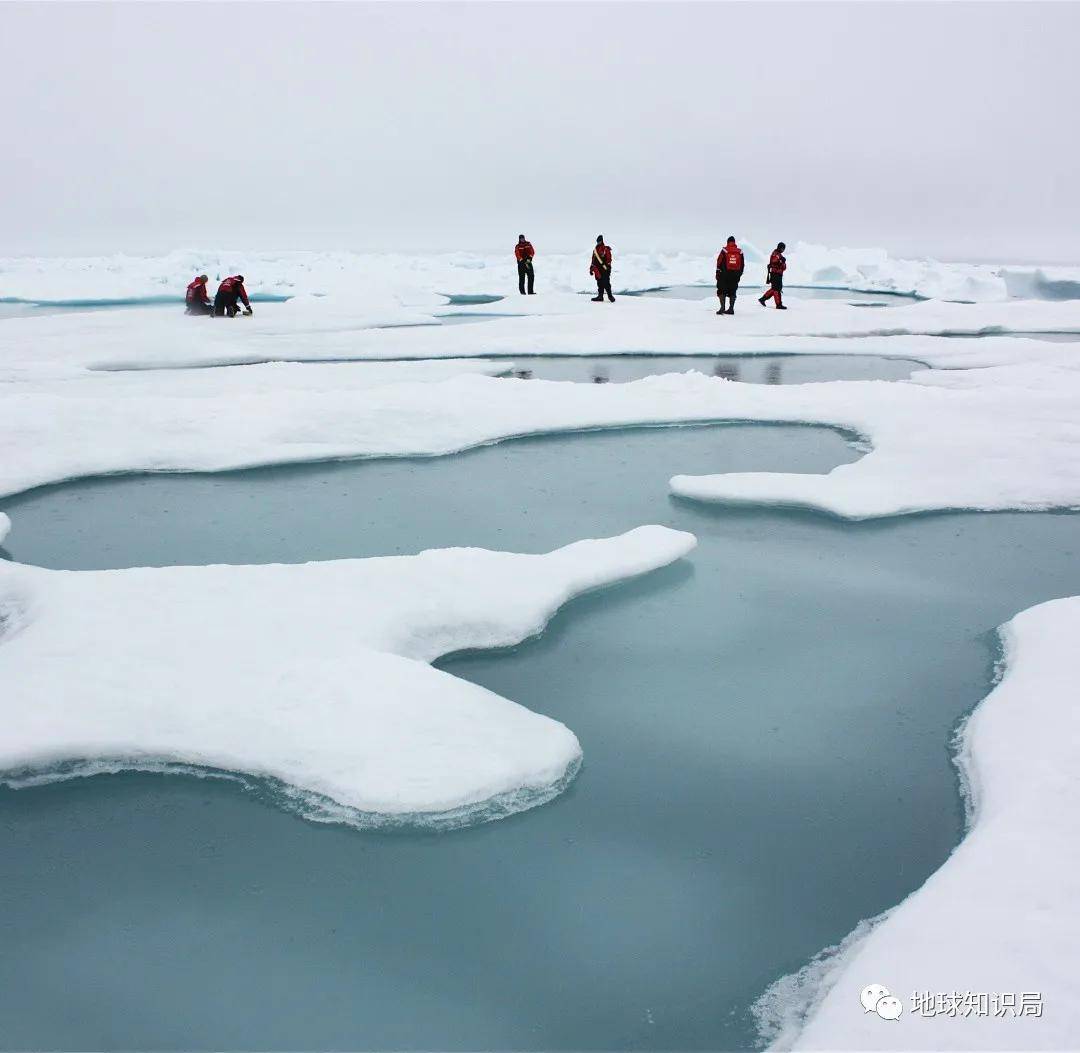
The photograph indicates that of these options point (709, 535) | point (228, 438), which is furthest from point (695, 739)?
point (228, 438)

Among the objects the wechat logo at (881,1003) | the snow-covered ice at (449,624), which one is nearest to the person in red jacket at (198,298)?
the snow-covered ice at (449,624)

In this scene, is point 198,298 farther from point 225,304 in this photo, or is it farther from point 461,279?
point 461,279

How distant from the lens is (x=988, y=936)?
2188 millimetres

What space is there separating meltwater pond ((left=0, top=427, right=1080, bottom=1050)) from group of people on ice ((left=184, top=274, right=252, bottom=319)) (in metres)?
14.2

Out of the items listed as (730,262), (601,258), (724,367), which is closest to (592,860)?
(724,367)

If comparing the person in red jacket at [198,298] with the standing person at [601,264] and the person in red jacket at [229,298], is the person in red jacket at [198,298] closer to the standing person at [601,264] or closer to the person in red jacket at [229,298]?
the person in red jacket at [229,298]

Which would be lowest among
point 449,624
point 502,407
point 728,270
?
point 449,624

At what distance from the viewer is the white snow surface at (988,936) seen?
1958 mm

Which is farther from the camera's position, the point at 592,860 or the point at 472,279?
the point at 472,279

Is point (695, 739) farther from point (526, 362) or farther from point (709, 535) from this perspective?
point (526, 362)

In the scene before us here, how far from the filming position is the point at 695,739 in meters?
3.35

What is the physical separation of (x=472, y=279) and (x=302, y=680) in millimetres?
29320

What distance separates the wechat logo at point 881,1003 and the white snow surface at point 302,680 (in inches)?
44.5

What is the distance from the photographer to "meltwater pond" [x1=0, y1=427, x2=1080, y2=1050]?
2.24 metres
